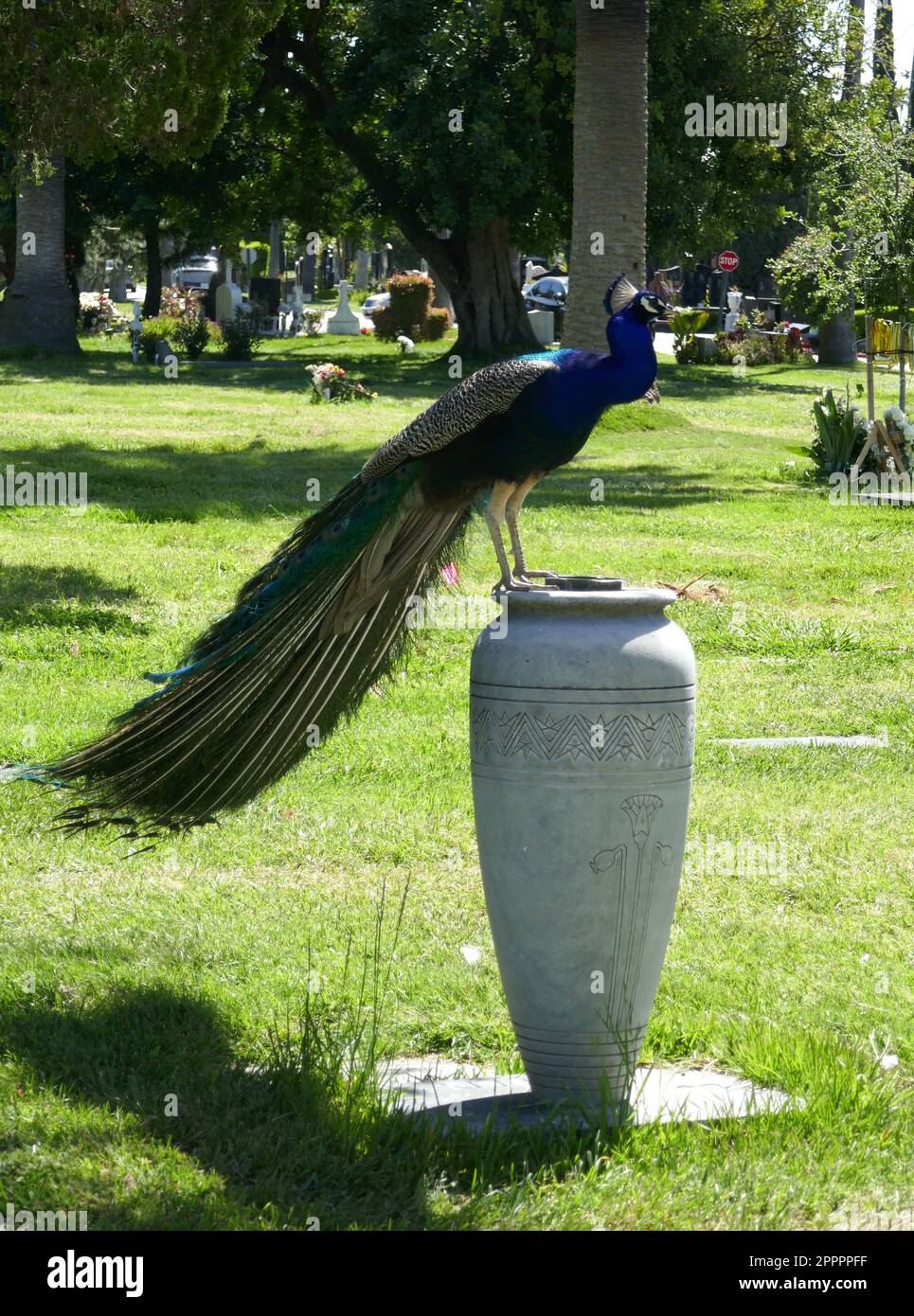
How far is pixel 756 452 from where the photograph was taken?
768 inches

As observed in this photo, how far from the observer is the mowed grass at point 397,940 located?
12.1 ft

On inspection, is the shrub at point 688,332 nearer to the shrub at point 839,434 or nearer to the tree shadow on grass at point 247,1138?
the shrub at point 839,434

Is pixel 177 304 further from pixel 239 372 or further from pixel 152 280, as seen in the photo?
pixel 239 372

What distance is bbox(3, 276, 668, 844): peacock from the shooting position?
446 cm

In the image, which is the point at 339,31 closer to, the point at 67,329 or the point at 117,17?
the point at 67,329

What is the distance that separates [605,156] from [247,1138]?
46.1ft

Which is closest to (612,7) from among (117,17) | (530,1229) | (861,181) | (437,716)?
(861,181)

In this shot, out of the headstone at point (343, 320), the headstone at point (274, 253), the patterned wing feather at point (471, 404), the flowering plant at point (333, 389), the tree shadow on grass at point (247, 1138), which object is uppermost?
the headstone at point (274, 253)

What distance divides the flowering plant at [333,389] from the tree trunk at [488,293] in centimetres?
595

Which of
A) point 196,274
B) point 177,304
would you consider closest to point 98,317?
point 177,304

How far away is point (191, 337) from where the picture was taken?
29.0 meters

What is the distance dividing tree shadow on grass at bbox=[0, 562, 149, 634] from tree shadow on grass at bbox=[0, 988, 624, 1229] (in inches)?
199

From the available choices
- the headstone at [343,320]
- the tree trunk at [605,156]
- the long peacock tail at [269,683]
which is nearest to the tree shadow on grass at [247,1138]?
the long peacock tail at [269,683]

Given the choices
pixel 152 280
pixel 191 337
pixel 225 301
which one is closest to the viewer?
pixel 191 337
